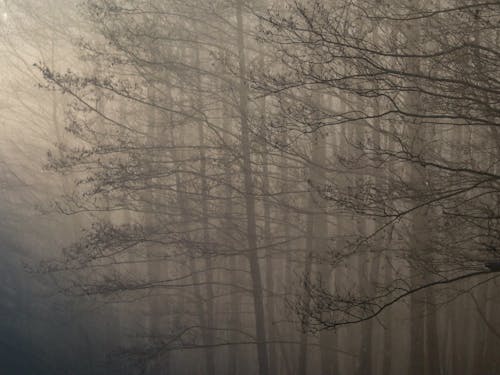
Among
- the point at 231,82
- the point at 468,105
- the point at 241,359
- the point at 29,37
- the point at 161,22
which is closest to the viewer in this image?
the point at 468,105

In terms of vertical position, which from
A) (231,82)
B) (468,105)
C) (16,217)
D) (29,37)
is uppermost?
(29,37)

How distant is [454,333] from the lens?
13.9 metres

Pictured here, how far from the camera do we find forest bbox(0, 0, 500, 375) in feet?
20.7

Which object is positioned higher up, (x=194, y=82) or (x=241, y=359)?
(x=194, y=82)

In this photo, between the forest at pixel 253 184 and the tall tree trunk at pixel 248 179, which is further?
the tall tree trunk at pixel 248 179

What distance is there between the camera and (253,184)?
31.3 ft

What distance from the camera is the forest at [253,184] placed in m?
6.32

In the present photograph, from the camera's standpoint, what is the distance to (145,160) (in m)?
9.33

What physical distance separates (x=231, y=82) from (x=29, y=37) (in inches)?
317

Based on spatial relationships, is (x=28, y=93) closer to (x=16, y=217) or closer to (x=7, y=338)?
(x=16, y=217)

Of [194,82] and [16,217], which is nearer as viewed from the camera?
[194,82]

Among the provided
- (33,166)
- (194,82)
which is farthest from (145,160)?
(33,166)

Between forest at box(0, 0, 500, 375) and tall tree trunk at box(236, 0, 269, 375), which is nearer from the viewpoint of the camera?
forest at box(0, 0, 500, 375)

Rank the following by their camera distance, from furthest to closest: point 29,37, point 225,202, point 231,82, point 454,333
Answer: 1. point 29,37
2. point 454,333
3. point 225,202
4. point 231,82
